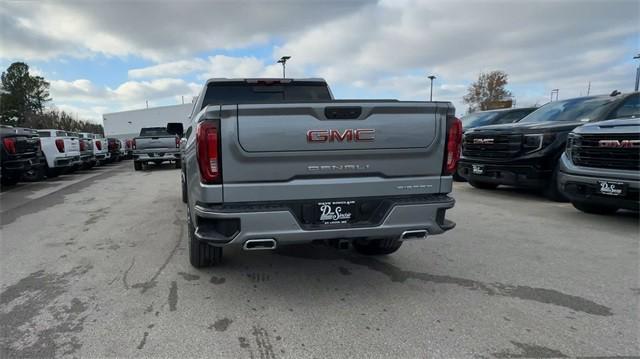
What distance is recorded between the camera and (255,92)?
5.05 m

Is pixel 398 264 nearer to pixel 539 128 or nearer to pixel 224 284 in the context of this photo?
pixel 224 284

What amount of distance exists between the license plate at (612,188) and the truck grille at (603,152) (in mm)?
231

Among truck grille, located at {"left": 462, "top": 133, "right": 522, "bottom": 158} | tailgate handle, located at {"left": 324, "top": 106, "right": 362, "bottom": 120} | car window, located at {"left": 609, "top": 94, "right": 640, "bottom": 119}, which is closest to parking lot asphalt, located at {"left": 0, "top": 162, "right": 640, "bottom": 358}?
tailgate handle, located at {"left": 324, "top": 106, "right": 362, "bottom": 120}

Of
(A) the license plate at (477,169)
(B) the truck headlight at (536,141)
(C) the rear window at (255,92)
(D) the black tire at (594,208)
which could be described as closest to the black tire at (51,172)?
(C) the rear window at (255,92)

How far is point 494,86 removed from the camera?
6053cm

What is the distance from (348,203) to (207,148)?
1143mm

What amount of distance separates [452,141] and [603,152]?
11.7ft

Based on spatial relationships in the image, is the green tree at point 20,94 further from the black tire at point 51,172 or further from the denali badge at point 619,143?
the denali badge at point 619,143

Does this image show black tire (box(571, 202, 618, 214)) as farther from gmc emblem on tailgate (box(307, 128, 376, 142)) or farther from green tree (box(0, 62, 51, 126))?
green tree (box(0, 62, 51, 126))

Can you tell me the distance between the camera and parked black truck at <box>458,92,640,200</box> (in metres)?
7.01

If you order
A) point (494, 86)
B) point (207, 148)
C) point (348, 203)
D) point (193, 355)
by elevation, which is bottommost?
point (193, 355)

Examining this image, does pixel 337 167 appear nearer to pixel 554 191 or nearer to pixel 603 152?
pixel 603 152

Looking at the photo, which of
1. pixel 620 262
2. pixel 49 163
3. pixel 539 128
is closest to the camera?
pixel 620 262

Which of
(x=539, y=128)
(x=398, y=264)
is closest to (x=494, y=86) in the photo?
(x=539, y=128)
